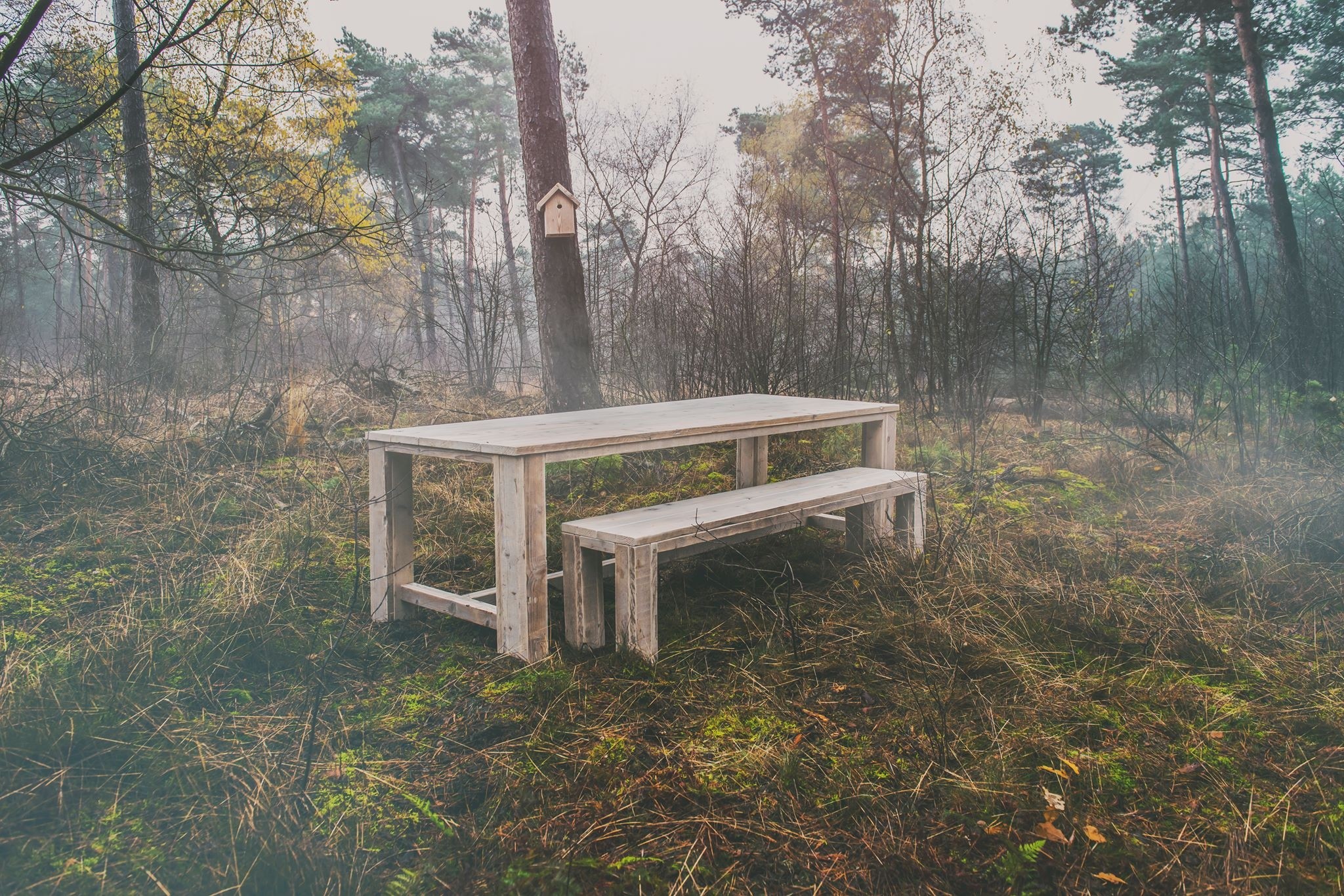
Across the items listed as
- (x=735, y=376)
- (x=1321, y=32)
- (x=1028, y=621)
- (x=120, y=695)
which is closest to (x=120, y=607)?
(x=120, y=695)

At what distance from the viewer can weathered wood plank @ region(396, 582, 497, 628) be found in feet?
8.94

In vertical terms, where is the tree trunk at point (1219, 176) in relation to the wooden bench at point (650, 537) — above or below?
above

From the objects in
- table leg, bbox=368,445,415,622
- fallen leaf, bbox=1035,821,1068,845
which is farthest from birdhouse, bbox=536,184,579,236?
fallen leaf, bbox=1035,821,1068,845

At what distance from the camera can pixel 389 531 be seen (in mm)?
2963

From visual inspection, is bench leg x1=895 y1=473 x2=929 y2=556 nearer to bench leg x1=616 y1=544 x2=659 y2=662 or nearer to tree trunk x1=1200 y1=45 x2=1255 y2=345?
bench leg x1=616 y1=544 x2=659 y2=662

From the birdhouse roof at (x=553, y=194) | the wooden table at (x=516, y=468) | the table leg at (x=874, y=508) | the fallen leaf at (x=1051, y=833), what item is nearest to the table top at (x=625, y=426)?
the wooden table at (x=516, y=468)

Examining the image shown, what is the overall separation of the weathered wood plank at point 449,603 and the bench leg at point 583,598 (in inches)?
9.9

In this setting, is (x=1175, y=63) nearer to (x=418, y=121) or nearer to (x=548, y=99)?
(x=548, y=99)

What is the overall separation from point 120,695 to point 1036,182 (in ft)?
32.5

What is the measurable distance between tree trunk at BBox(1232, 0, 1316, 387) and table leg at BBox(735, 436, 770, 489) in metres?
5.53

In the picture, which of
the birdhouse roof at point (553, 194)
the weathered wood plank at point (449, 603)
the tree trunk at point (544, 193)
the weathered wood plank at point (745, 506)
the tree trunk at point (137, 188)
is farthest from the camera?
the tree trunk at point (137, 188)

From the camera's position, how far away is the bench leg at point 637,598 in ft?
8.20

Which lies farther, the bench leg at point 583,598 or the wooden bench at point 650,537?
the bench leg at point 583,598

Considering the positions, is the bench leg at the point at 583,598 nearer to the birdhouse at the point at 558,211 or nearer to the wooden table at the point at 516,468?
the wooden table at the point at 516,468
